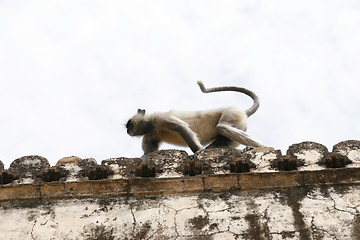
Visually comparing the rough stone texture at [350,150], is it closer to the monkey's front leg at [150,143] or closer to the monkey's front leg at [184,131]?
the monkey's front leg at [184,131]

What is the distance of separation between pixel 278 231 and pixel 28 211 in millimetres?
2029

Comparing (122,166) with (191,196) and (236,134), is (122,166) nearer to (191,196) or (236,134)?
(191,196)

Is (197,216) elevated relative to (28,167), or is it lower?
lower

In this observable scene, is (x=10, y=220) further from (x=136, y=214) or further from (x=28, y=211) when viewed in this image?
(x=136, y=214)

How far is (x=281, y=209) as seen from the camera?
21.7 ft

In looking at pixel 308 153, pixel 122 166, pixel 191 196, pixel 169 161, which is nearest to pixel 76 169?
pixel 122 166

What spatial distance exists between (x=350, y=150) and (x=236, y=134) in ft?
9.02

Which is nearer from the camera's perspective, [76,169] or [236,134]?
[76,169]

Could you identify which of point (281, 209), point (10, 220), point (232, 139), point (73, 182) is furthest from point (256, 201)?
point (232, 139)

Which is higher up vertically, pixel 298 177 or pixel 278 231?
pixel 298 177

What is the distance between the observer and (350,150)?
711 cm

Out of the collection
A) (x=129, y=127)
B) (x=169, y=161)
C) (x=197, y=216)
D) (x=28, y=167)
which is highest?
(x=129, y=127)

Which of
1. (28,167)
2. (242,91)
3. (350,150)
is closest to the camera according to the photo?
(350,150)

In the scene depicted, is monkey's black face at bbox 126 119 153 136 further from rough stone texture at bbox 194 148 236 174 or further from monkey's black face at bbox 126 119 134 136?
rough stone texture at bbox 194 148 236 174
